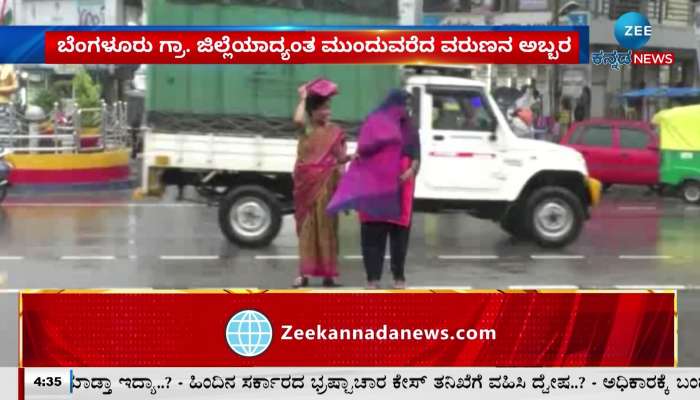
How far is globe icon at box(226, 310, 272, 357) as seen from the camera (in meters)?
5.67

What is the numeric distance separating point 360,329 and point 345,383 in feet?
0.99

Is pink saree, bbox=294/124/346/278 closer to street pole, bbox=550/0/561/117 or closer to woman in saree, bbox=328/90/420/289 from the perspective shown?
woman in saree, bbox=328/90/420/289

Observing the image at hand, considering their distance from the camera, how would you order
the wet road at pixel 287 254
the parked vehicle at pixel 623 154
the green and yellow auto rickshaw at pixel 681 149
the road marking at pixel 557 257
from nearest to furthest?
1. the wet road at pixel 287 254
2. the road marking at pixel 557 257
3. the green and yellow auto rickshaw at pixel 681 149
4. the parked vehicle at pixel 623 154

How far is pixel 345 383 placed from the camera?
5.52 meters

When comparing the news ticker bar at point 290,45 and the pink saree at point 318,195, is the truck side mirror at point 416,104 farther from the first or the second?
the news ticker bar at point 290,45

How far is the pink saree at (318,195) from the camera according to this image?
8.91 metres

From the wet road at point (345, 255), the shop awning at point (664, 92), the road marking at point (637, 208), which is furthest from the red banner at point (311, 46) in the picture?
the road marking at point (637, 208)

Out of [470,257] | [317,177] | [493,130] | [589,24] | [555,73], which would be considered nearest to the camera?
[589,24]

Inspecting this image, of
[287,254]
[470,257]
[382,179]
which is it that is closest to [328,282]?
[382,179]

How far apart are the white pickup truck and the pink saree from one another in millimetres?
2757

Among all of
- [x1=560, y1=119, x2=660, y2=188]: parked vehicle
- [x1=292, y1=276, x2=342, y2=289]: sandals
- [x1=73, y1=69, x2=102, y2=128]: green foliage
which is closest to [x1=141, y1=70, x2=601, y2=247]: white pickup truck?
[x1=292, y1=276, x2=342, y2=289]: sandals

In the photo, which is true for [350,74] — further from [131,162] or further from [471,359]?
[131,162]

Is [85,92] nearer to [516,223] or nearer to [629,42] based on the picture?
[516,223]

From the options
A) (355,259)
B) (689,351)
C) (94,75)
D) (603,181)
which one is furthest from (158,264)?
(94,75)
